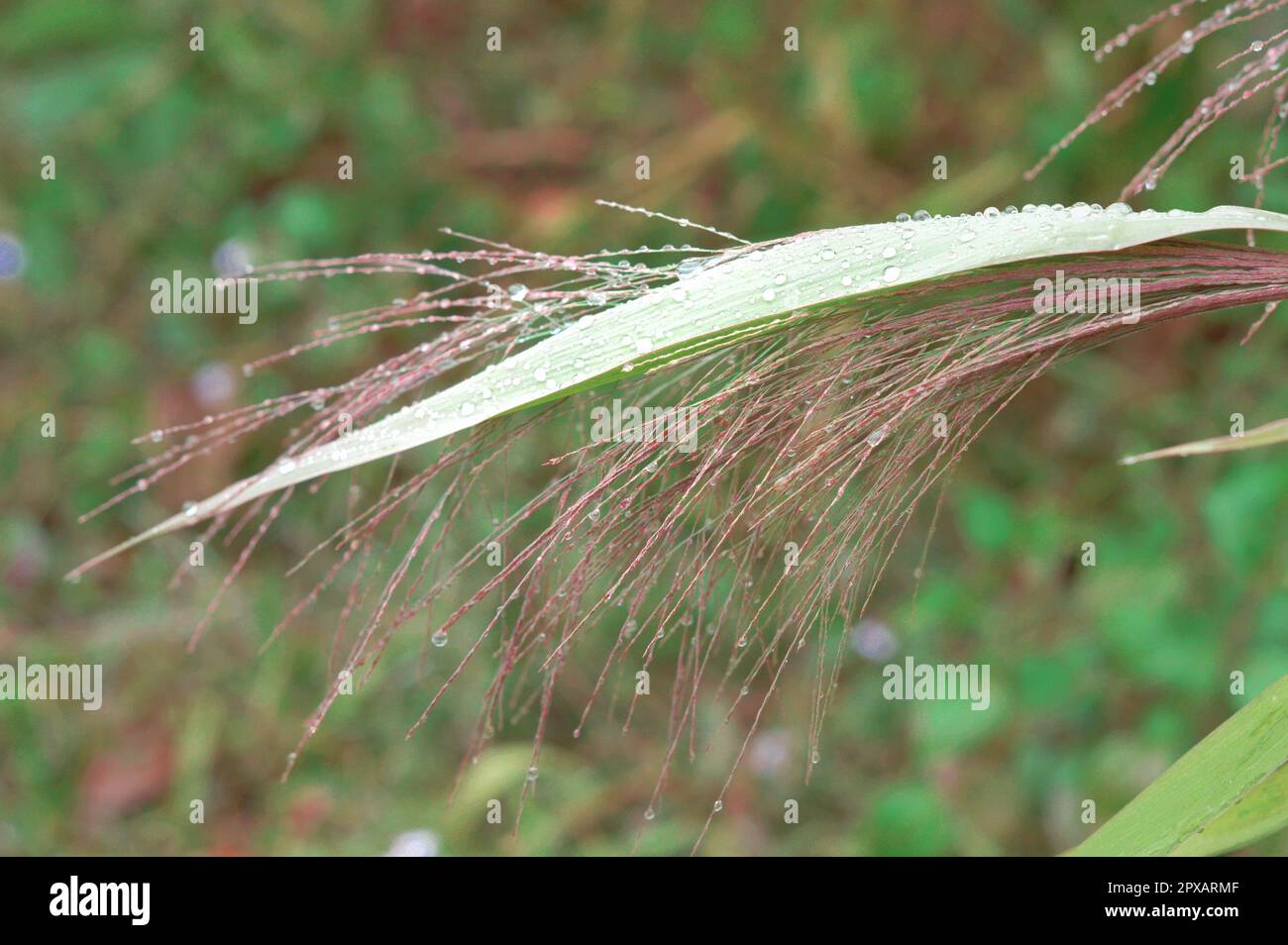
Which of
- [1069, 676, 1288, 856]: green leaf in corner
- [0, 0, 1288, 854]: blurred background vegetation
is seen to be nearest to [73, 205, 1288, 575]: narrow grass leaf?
[1069, 676, 1288, 856]: green leaf in corner

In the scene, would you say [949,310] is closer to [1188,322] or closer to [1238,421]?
[1238,421]

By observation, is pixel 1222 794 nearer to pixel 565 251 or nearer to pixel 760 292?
pixel 760 292

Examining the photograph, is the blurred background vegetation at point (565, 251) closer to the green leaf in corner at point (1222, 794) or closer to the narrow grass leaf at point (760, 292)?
the green leaf in corner at point (1222, 794)

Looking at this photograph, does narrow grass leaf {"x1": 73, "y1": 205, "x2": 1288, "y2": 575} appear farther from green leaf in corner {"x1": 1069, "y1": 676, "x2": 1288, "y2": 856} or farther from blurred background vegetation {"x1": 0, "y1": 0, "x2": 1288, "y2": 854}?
blurred background vegetation {"x1": 0, "y1": 0, "x2": 1288, "y2": 854}

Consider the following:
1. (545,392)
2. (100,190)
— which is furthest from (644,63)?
(545,392)

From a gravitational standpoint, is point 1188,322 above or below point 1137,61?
below
